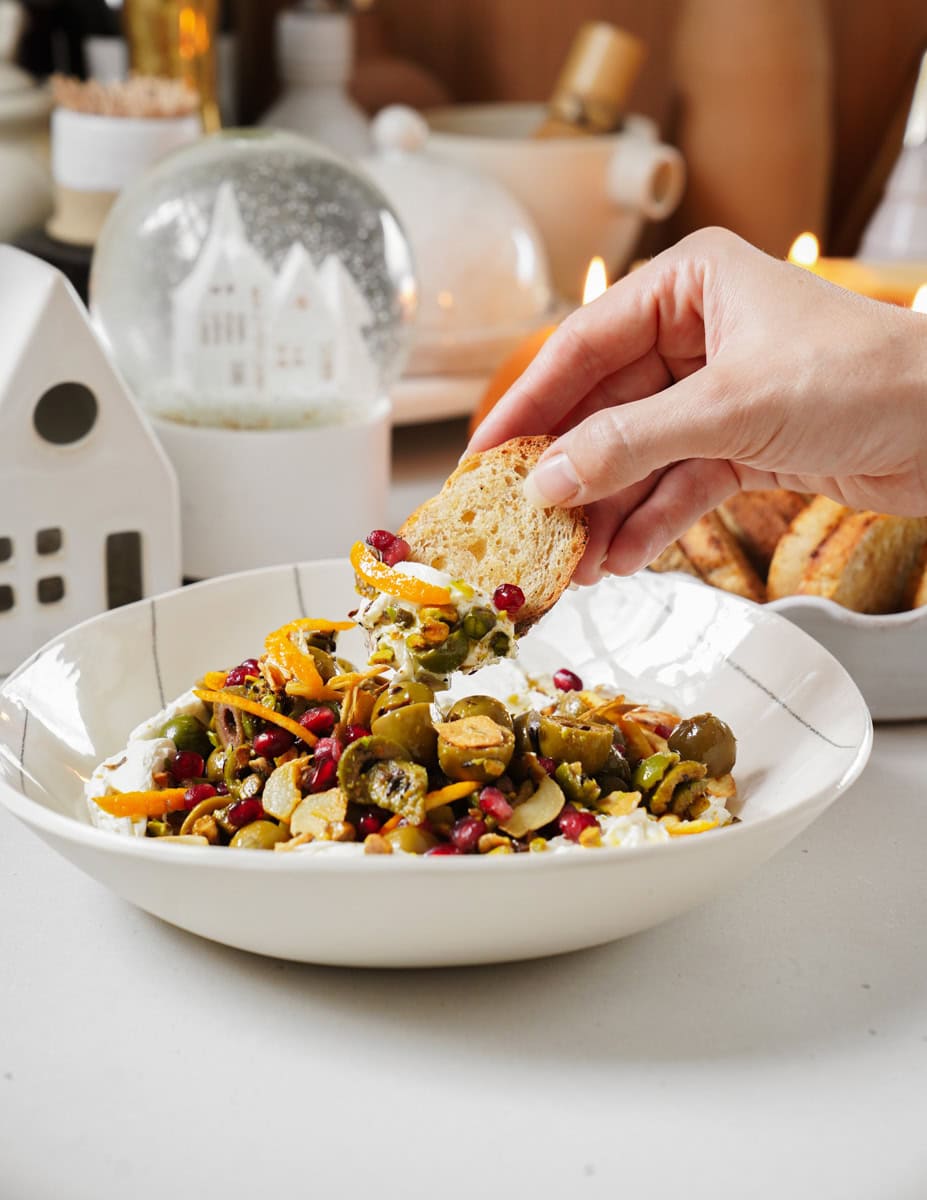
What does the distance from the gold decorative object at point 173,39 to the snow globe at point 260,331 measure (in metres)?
0.62

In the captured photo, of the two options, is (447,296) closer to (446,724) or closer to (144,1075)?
(446,724)

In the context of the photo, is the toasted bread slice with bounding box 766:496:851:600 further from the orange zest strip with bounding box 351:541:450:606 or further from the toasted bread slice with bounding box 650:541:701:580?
the orange zest strip with bounding box 351:541:450:606

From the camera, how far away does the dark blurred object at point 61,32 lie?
2363 mm

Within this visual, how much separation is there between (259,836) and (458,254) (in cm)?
121

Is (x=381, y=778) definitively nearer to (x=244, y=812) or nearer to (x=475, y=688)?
(x=244, y=812)

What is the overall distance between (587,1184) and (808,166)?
205 cm

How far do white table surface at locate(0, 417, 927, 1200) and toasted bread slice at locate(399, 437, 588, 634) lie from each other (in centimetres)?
28

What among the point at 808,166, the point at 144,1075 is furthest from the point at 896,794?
the point at 808,166

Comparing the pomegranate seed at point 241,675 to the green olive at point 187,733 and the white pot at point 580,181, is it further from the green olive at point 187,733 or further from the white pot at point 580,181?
the white pot at point 580,181

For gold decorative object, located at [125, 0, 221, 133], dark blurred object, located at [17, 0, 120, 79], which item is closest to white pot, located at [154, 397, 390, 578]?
gold decorative object, located at [125, 0, 221, 133]

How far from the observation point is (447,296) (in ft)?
6.37

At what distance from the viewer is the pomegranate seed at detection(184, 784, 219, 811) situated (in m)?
0.97

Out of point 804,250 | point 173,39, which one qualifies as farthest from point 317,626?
point 173,39

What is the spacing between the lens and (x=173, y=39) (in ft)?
7.32
